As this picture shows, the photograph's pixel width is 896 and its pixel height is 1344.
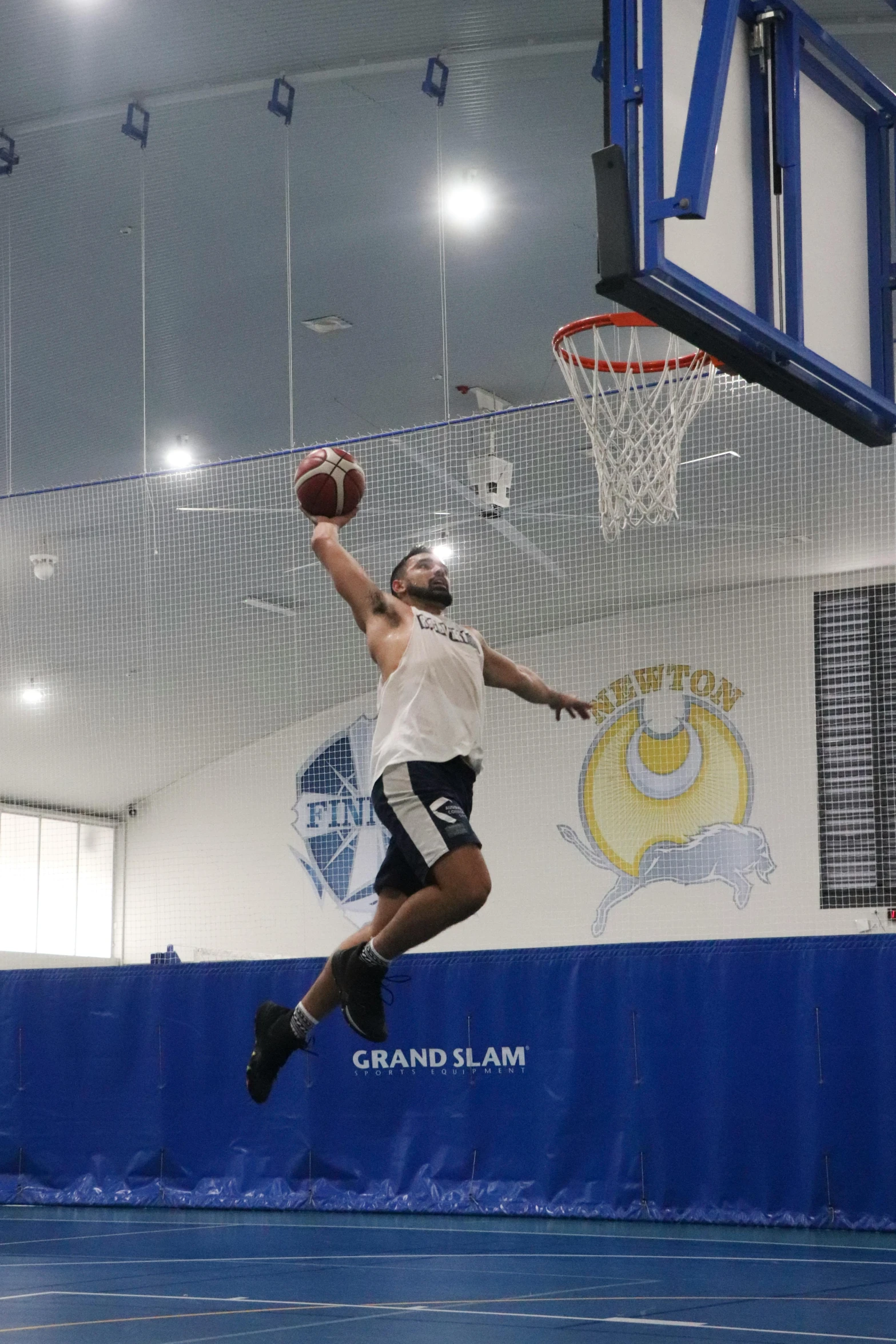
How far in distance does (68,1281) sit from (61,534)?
828cm

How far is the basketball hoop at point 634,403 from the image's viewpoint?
9898mm

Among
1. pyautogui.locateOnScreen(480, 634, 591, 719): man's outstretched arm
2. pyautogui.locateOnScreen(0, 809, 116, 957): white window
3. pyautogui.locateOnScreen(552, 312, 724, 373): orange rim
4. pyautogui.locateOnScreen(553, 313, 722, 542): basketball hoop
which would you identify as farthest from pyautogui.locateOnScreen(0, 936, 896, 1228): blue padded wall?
pyautogui.locateOnScreen(0, 809, 116, 957): white window

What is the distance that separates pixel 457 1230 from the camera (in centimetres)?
973

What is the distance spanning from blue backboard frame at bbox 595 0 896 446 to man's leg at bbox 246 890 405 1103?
7.66 ft

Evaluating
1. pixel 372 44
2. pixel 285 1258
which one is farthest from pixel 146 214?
pixel 285 1258

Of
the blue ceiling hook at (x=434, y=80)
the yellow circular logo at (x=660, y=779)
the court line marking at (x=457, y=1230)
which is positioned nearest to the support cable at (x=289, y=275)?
the blue ceiling hook at (x=434, y=80)

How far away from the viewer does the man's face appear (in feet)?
19.3

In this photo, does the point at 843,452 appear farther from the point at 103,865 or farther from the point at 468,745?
the point at 103,865

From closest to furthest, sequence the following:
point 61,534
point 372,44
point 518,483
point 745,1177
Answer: point 745,1177
point 372,44
point 518,483
point 61,534

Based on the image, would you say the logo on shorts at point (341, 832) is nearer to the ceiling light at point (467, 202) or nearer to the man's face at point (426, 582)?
the ceiling light at point (467, 202)

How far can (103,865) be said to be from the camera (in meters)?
19.0

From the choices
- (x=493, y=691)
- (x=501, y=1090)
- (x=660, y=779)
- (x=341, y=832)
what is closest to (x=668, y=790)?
(x=660, y=779)

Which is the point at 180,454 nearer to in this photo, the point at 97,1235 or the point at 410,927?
the point at 97,1235

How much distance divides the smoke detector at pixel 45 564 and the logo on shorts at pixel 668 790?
5920 mm
